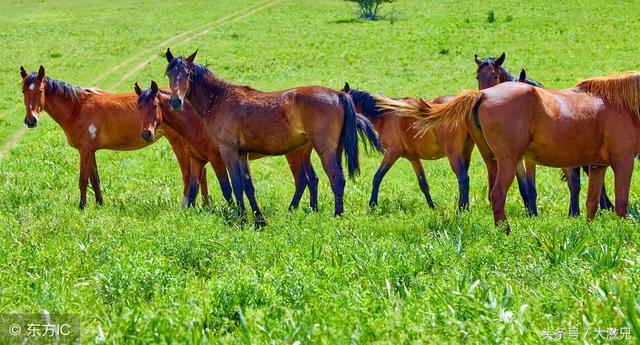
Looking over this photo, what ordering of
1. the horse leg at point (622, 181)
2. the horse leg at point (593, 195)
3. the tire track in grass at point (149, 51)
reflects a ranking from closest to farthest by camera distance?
1. the horse leg at point (622, 181)
2. the horse leg at point (593, 195)
3. the tire track in grass at point (149, 51)

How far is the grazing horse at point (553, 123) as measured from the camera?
884cm

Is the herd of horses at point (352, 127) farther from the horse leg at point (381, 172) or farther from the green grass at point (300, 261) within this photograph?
the green grass at point (300, 261)

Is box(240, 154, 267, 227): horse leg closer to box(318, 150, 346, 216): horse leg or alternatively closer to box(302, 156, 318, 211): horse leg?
box(318, 150, 346, 216): horse leg

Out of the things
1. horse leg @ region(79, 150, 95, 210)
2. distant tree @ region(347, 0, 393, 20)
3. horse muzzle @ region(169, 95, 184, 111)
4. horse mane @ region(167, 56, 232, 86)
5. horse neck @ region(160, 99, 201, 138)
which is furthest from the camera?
distant tree @ region(347, 0, 393, 20)

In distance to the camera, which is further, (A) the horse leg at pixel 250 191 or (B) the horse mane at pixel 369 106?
(B) the horse mane at pixel 369 106

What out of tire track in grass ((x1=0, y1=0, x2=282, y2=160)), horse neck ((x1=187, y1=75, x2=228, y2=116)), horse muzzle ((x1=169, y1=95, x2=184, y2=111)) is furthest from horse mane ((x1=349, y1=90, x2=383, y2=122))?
tire track in grass ((x1=0, y1=0, x2=282, y2=160))

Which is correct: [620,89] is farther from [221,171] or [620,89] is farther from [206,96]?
[221,171]

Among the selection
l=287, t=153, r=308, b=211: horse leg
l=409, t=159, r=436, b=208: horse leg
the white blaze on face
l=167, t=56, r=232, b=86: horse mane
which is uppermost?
A: l=167, t=56, r=232, b=86: horse mane

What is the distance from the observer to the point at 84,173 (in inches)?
499

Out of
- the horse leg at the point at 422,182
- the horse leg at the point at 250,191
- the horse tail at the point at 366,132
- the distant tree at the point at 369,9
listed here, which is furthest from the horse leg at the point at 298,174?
the distant tree at the point at 369,9

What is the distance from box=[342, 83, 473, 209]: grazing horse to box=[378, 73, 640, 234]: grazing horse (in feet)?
7.33

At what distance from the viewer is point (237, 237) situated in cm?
776

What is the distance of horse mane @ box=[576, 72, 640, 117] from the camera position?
929 centimetres

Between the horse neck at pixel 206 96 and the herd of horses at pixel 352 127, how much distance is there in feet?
0.05
